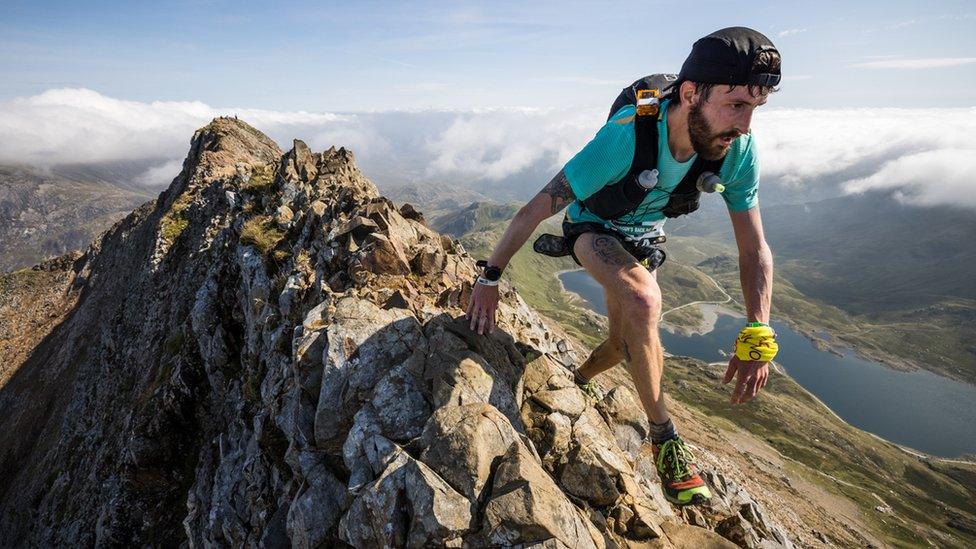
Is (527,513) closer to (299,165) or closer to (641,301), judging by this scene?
(641,301)

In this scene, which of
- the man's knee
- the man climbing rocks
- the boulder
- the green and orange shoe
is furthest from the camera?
the green and orange shoe

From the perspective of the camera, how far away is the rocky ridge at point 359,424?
7.96 m

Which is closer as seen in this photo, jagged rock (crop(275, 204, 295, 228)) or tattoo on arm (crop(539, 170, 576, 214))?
tattoo on arm (crop(539, 170, 576, 214))

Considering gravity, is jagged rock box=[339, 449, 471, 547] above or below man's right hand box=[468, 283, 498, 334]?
below

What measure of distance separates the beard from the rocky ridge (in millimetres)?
6402

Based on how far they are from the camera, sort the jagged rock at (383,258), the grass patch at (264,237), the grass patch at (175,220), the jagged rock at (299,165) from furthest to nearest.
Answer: the grass patch at (175,220), the jagged rock at (299,165), the grass patch at (264,237), the jagged rock at (383,258)

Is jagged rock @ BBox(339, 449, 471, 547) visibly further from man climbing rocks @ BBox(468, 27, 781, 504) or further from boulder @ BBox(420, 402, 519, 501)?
man climbing rocks @ BBox(468, 27, 781, 504)

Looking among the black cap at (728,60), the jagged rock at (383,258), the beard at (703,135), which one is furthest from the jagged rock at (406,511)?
the black cap at (728,60)

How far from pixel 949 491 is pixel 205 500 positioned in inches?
11653

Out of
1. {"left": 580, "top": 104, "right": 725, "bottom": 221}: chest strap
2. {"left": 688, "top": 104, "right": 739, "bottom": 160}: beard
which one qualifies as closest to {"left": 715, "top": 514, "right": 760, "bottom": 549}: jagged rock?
{"left": 580, "top": 104, "right": 725, "bottom": 221}: chest strap

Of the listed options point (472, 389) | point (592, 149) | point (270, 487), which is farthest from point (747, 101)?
point (270, 487)

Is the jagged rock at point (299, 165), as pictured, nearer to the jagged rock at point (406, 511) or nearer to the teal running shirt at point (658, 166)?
the jagged rock at point (406, 511)

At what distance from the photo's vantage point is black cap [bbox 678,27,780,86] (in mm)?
6828

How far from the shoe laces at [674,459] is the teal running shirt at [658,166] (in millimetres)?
4594
